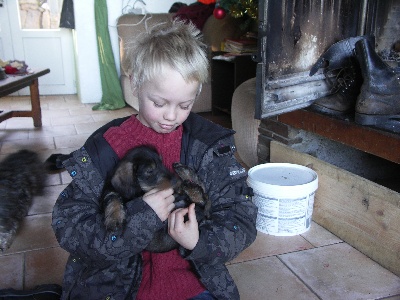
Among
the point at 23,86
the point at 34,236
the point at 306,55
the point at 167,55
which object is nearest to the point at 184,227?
the point at 167,55

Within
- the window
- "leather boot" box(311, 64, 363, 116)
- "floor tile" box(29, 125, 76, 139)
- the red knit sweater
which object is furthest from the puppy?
the window

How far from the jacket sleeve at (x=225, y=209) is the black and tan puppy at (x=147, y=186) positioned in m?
0.05

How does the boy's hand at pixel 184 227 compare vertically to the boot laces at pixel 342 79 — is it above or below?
below

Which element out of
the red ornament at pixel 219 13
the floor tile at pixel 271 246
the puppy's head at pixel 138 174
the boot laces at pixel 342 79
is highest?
the red ornament at pixel 219 13

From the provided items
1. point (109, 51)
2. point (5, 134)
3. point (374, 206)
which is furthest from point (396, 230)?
point (109, 51)

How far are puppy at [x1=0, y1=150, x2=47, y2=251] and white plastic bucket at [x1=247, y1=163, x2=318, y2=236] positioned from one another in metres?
1.08

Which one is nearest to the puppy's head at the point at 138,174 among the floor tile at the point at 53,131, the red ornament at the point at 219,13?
the floor tile at the point at 53,131

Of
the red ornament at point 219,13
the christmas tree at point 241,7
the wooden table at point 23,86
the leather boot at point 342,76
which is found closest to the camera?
the leather boot at point 342,76

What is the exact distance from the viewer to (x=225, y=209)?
124 centimetres

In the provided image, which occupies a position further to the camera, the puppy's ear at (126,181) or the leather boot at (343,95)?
the leather boot at (343,95)

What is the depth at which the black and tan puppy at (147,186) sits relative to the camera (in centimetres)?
107

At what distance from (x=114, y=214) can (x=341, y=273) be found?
1.04 meters

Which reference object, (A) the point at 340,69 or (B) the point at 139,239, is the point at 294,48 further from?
(B) the point at 139,239

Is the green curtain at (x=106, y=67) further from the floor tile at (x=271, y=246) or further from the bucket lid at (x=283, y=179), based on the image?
the floor tile at (x=271, y=246)
